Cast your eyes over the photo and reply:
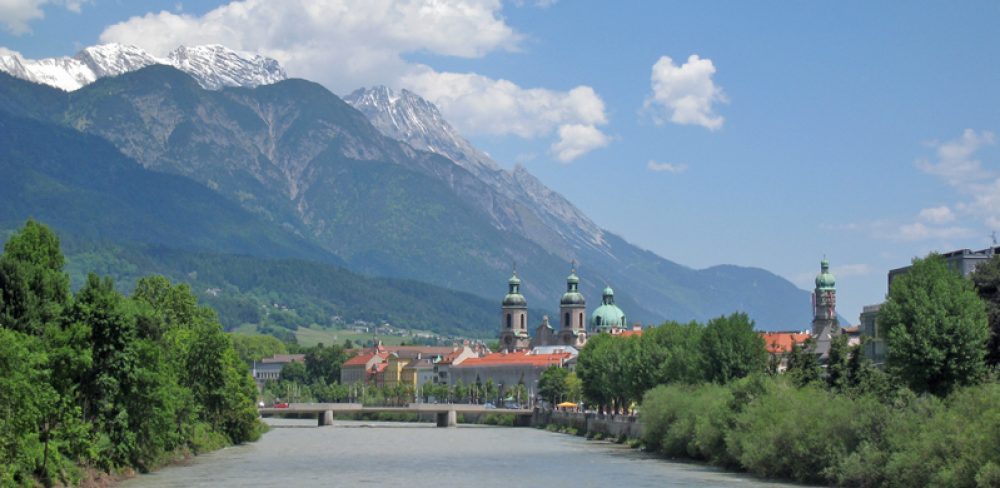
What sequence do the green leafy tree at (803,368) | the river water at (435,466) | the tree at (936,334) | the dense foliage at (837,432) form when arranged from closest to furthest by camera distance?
the dense foliage at (837,432)
the tree at (936,334)
the river water at (435,466)
the green leafy tree at (803,368)

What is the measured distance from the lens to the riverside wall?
143 m

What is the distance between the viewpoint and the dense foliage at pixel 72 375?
210 ft

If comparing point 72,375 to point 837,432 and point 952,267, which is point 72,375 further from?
point 952,267

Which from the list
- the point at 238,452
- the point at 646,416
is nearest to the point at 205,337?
the point at 238,452

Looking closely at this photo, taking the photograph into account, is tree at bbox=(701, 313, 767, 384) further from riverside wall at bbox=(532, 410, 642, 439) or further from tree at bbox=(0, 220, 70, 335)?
tree at bbox=(0, 220, 70, 335)

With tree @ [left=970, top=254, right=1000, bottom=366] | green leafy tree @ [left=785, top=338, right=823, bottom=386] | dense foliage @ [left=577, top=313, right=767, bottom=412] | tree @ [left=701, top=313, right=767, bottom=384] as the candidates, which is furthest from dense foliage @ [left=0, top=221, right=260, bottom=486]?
tree @ [left=970, top=254, right=1000, bottom=366]

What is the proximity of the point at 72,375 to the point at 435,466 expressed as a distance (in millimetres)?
39964

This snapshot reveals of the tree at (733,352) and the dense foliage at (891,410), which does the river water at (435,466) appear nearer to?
the dense foliage at (891,410)

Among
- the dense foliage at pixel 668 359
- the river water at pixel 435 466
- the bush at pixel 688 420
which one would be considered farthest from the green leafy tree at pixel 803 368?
the river water at pixel 435 466

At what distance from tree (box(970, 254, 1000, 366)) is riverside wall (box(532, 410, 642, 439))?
4390 cm

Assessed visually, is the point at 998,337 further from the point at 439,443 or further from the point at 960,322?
the point at 439,443

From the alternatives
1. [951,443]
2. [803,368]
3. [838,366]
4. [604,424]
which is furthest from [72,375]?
[604,424]

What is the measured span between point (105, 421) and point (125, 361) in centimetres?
338

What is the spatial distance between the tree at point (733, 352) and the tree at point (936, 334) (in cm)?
3622
